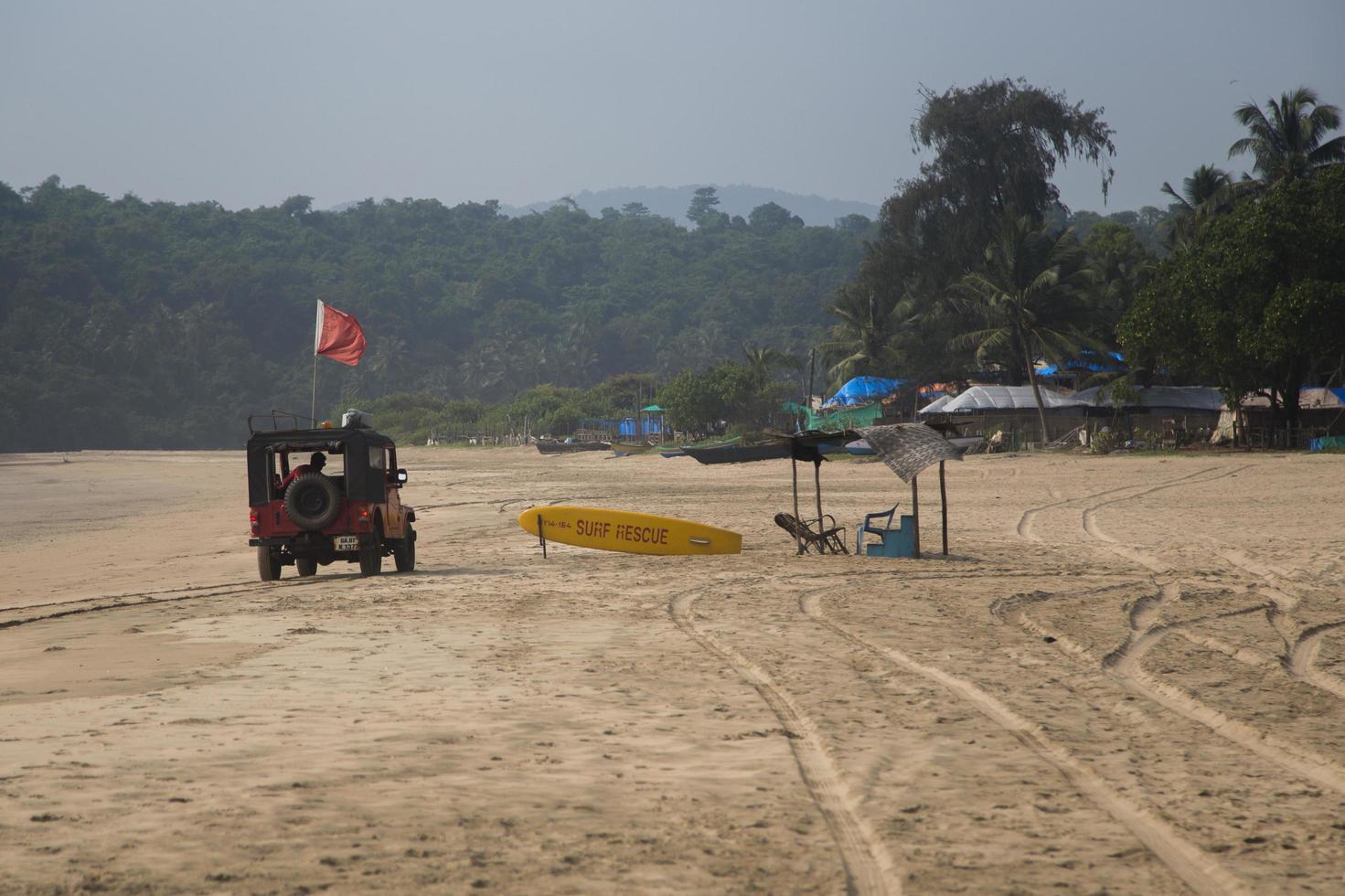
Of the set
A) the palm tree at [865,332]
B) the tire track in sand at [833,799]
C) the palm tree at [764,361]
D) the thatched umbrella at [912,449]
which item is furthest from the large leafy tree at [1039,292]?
the tire track in sand at [833,799]

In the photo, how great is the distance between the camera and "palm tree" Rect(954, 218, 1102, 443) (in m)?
46.9

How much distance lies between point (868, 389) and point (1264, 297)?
25.4m

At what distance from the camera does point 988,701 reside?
6594 mm

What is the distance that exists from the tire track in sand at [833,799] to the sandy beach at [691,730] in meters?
0.02

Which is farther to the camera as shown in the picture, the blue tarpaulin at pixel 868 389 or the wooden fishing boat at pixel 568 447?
the wooden fishing boat at pixel 568 447

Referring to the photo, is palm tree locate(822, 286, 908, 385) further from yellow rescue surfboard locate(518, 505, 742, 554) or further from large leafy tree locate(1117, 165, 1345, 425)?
yellow rescue surfboard locate(518, 505, 742, 554)

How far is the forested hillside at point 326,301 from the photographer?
413 feet

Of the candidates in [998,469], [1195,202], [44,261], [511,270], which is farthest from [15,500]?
[511,270]

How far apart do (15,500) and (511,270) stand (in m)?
139

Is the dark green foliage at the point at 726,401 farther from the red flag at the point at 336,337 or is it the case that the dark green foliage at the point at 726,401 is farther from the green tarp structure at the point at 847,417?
the red flag at the point at 336,337

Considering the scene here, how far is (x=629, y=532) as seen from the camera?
52.2 ft

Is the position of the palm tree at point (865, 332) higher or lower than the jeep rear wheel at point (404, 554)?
higher

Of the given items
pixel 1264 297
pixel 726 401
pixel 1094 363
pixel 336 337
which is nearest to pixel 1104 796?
pixel 336 337

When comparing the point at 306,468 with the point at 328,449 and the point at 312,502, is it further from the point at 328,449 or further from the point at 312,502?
the point at 312,502
